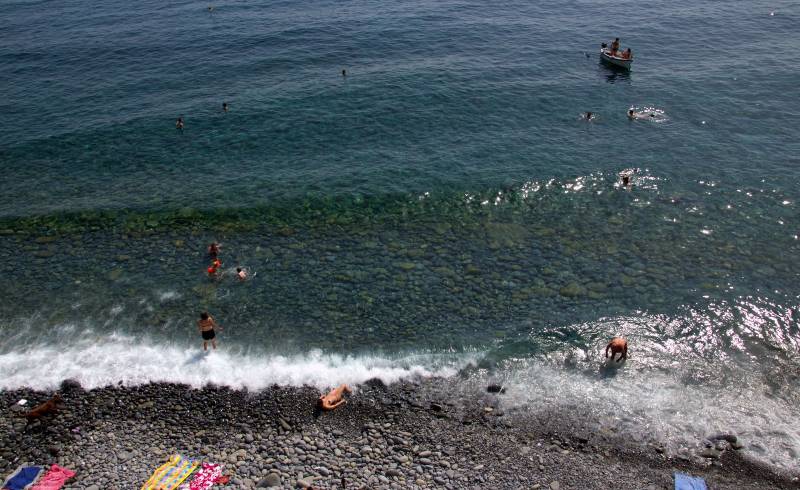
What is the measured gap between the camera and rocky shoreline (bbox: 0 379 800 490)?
1975 cm

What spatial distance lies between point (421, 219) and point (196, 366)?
16.8 metres

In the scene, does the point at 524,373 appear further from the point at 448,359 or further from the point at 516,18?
the point at 516,18

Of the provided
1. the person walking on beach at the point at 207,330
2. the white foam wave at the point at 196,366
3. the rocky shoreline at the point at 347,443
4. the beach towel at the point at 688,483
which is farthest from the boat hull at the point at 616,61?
the person walking on beach at the point at 207,330

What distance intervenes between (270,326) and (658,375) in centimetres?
1872

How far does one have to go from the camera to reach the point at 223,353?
86.1ft

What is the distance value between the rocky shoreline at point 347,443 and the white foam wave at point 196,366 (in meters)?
0.65

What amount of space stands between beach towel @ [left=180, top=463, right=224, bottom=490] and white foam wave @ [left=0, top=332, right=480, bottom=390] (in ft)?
14.3

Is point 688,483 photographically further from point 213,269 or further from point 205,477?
point 213,269

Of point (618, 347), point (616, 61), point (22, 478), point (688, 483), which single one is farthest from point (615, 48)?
point (22, 478)

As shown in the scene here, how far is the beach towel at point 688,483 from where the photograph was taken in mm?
19078

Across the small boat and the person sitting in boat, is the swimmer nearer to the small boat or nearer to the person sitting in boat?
the small boat

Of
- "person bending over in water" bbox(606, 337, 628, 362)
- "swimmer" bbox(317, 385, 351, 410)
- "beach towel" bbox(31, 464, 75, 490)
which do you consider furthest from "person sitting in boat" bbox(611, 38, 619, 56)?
"beach towel" bbox(31, 464, 75, 490)

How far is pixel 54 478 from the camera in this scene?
19625mm

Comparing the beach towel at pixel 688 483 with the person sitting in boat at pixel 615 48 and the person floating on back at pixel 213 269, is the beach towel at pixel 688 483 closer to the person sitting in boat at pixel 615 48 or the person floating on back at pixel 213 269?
the person floating on back at pixel 213 269
